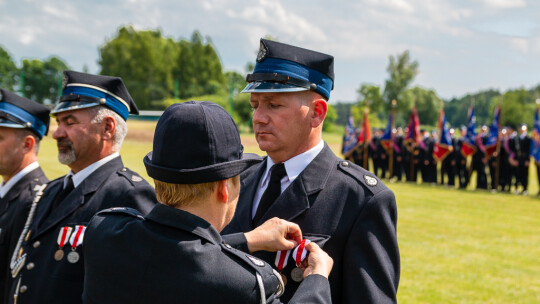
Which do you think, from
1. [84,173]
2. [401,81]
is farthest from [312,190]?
[401,81]

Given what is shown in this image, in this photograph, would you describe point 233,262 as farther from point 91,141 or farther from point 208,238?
point 91,141

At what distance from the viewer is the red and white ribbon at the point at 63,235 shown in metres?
2.98

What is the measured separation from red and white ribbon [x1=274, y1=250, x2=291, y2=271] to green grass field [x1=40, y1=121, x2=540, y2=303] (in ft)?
14.8

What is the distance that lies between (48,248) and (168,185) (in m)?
1.52

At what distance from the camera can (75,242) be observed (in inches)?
116

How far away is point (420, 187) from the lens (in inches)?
805

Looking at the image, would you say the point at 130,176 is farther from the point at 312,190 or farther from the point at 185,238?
the point at 185,238

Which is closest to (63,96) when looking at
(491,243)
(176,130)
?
(176,130)

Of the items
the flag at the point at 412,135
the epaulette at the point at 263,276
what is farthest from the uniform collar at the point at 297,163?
the flag at the point at 412,135

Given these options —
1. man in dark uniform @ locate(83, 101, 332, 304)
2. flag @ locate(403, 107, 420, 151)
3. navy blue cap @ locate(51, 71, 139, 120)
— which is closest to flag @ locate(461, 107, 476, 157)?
flag @ locate(403, 107, 420, 151)

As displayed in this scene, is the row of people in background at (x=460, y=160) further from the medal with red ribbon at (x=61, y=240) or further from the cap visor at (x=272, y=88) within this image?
the medal with red ribbon at (x=61, y=240)

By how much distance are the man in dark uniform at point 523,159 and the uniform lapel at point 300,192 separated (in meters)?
18.3

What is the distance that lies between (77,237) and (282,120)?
139cm

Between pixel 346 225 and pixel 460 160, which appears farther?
pixel 460 160
